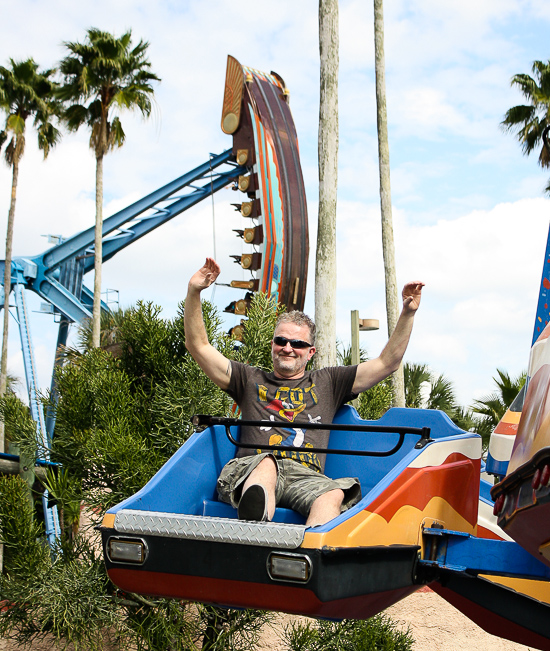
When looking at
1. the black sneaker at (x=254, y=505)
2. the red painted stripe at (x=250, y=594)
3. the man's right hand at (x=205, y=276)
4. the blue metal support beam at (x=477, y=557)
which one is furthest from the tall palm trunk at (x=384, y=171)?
the red painted stripe at (x=250, y=594)

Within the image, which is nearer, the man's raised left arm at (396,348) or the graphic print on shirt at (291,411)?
the graphic print on shirt at (291,411)

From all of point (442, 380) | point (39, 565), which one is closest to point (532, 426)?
point (39, 565)

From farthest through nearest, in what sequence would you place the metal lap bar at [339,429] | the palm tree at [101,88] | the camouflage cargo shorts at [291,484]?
1. the palm tree at [101,88]
2. the camouflage cargo shorts at [291,484]
3. the metal lap bar at [339,429]

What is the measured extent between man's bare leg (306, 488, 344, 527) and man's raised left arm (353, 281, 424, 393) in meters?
0.83

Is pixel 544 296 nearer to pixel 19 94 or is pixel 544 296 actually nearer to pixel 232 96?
pixel 232 96

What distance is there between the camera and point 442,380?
1264 cm

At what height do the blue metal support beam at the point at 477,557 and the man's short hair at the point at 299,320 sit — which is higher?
the man's short hair at the point at 299,320

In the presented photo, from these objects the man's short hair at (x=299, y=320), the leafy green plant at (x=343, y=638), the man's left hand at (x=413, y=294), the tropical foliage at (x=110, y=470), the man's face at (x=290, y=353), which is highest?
the man's left hand at (x=413, y=294)

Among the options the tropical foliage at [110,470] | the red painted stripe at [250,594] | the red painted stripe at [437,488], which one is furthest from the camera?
the tropical foliage at [110,470]

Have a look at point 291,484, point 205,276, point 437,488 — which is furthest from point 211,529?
point 205,276

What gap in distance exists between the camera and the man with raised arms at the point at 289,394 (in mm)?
3363

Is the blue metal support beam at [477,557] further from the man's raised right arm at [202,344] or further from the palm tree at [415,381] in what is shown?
the palm tree at [415,381]

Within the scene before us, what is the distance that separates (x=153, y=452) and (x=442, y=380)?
7.65 metres

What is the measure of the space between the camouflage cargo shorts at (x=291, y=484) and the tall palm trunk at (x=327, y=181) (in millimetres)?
4512
